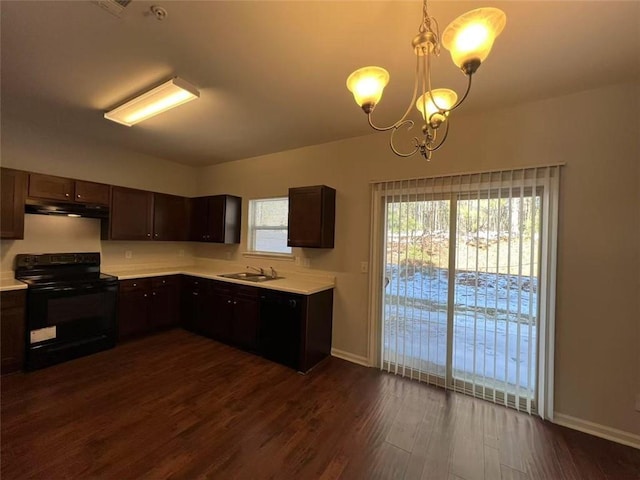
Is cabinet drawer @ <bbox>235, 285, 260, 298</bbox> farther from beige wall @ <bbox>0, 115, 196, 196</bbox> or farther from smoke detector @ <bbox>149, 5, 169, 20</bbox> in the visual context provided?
smoke detector @ <bbox>149, 5, 169, 20</bbox>

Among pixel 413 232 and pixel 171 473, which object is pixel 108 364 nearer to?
pixel 171 473

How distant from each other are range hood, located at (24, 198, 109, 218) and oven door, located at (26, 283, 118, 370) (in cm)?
95

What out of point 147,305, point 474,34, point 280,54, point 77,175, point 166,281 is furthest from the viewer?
point 166,281

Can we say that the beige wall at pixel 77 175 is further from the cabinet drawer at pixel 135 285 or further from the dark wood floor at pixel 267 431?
the dark wood floor at pixel 267 431

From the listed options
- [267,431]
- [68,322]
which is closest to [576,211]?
[267,431]

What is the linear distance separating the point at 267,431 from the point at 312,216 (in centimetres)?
215

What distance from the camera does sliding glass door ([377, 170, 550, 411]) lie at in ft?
7.63

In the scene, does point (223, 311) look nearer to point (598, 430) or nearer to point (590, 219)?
point (598, 430)

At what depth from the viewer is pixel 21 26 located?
5.33 feet

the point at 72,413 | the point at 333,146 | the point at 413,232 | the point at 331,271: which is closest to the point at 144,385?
the point at 72,413

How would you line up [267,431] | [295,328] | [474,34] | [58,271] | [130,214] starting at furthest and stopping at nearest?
[130,214] → [58,271] → [295,328] → [267,431] → [474,34]

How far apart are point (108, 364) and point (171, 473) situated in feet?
6.31

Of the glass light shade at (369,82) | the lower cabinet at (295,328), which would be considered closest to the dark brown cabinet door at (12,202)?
the lower cabinet at (295,328)

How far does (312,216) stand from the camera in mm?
3266
